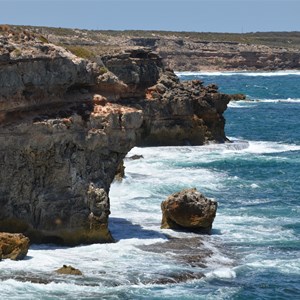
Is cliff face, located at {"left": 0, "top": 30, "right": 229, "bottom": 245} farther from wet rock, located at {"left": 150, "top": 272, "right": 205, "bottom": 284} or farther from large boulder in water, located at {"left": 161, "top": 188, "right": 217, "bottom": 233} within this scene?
wet rock, located at {"left": 150, "top": 272, "right": 205, "bottom": 284}

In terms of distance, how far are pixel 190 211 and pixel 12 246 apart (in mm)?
8714

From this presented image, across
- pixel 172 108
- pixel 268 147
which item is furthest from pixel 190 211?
pixel 268 147

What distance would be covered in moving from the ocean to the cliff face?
3.61 feet

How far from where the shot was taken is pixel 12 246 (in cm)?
2727

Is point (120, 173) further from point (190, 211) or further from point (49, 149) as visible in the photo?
point (49, 149)

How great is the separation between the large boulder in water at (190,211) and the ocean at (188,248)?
2.17 feet

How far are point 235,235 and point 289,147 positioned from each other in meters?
33.2

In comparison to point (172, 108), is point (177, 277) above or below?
below

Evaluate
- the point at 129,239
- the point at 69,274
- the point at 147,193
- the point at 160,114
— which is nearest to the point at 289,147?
the point at 160,114

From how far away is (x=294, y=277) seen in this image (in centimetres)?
2791

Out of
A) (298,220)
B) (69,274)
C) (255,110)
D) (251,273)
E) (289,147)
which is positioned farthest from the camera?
(255,110)

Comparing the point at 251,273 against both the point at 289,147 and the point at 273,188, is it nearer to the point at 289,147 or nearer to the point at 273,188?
the point at 273,188

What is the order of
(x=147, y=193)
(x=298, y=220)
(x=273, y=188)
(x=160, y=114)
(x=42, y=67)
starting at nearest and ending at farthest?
(x=42, y=67)
(x=298, y=220)
(x=147, y=193)
(x=273, y=188)
(x=160, y=114)

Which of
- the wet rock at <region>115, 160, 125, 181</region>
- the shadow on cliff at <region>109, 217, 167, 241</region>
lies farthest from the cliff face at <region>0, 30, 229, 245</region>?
the wet rock at <region>115, 160, 125, 181</region>
